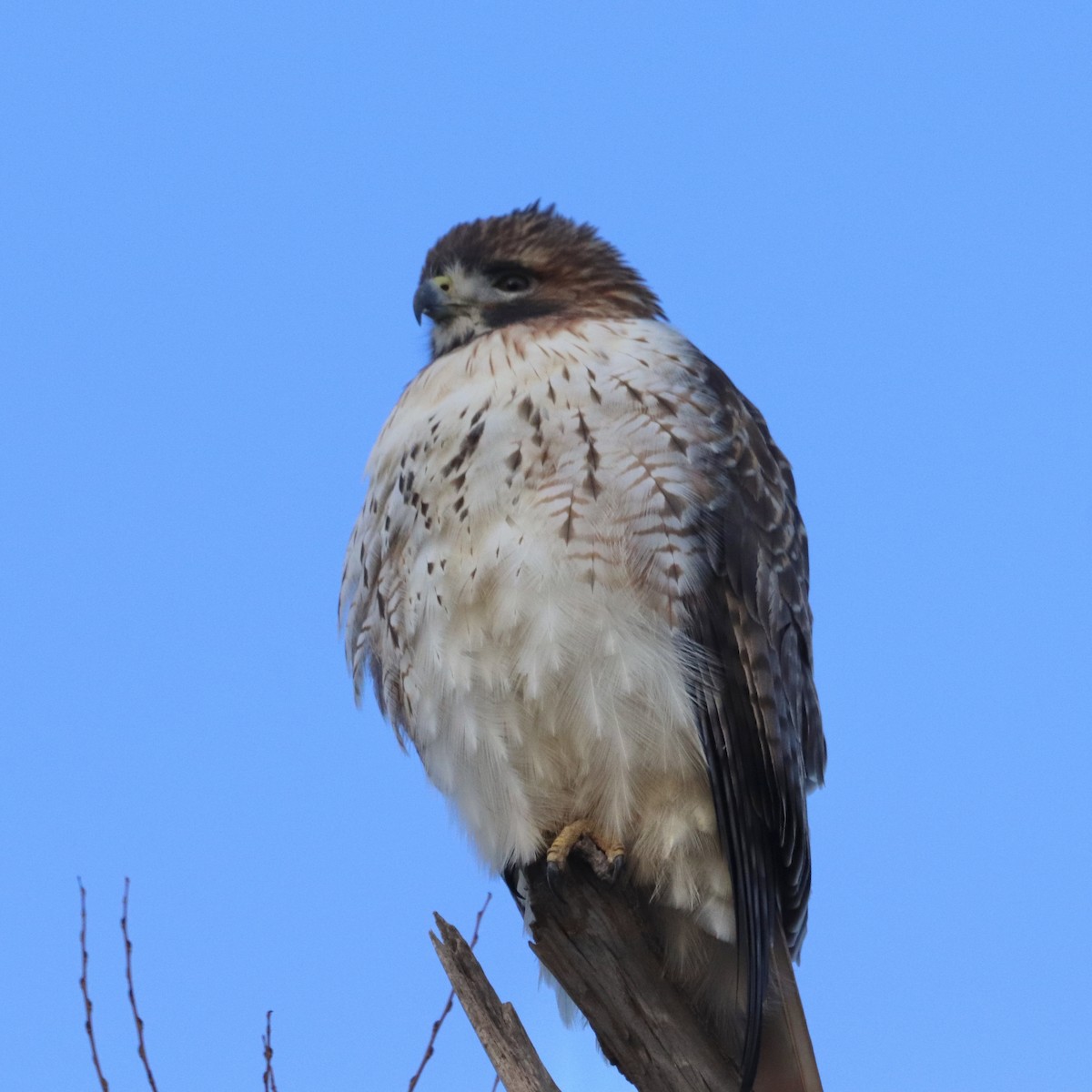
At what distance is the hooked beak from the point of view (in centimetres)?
485

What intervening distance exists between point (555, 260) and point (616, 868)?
1975 mm

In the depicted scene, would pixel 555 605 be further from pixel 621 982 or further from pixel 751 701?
pixel 621 982

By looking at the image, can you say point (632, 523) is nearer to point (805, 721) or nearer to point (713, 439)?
point (713, 439)

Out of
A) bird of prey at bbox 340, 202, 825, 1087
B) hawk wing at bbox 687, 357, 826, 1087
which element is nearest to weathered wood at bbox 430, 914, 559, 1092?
bird of prey at bbox 340, 202, 825, 1087

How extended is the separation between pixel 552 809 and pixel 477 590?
661mm

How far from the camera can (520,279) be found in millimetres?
4953

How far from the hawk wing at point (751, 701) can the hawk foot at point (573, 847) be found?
0.96ft

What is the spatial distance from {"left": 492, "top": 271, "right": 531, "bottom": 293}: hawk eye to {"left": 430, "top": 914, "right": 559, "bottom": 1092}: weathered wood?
2.06 m

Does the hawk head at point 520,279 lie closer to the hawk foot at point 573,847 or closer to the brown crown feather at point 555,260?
the brown crown feather at point 555,260

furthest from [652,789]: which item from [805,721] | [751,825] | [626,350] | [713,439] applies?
[626,350]

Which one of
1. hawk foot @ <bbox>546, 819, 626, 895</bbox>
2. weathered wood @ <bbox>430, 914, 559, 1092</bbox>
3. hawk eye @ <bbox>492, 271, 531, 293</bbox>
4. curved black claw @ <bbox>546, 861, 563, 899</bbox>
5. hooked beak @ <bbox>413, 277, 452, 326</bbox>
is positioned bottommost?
weathered wood @ <bbox>430, 914, 559, 1092</bbox>

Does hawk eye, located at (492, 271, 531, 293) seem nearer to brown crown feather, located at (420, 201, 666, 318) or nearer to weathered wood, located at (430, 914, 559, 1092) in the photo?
brown crown feather, located at (420, 201, 666, 318)

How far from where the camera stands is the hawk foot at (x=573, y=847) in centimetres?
411

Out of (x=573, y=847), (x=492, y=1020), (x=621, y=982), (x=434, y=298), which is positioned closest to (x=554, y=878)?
(x=573, y=847)
